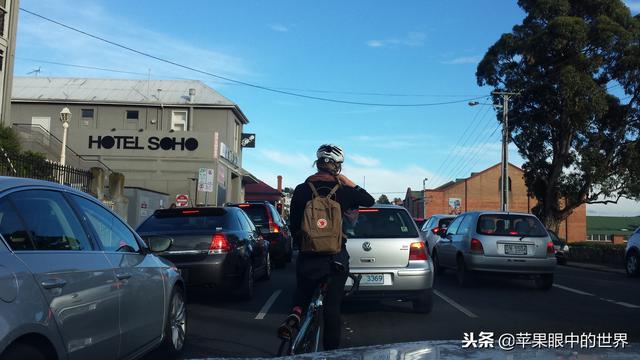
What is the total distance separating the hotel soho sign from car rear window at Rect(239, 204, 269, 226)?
72.8 feet

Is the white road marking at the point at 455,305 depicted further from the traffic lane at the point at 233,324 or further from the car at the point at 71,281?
the car at the point at 71,281

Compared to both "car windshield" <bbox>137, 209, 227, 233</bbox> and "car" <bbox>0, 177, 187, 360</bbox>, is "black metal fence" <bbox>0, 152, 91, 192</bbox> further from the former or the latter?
"car" <bbox>0, 177, 187, 360</bbox>

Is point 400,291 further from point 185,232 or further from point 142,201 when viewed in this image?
point 142,201

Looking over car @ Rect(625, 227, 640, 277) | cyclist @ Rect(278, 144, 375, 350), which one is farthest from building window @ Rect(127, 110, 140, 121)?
cyclist @ Rect(278, 144, 375, 350)

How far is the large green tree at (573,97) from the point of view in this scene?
91.7ft

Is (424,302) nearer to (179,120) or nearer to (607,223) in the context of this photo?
(179,120)

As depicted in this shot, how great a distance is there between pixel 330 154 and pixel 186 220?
5.14 m

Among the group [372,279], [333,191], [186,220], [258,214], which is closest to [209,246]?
[186,220]

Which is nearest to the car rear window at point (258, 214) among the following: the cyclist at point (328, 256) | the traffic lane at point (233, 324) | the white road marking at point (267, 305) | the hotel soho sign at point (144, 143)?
the traffic lane at point (233, 324)

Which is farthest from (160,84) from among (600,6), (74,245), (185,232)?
(74,245)

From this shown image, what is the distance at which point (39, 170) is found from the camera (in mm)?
14227

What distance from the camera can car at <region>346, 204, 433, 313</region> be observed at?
7914 mm

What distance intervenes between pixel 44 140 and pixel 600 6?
90.4ft

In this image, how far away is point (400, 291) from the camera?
7934 millimetres
